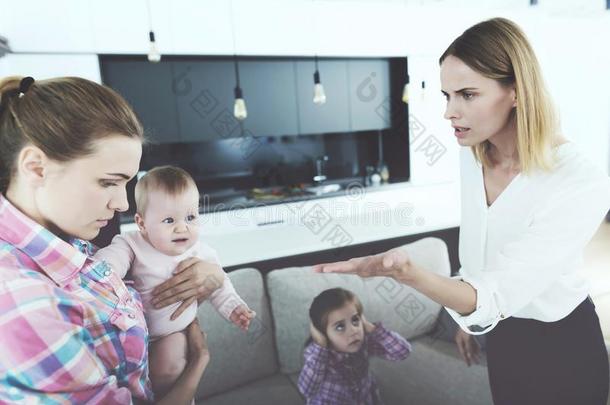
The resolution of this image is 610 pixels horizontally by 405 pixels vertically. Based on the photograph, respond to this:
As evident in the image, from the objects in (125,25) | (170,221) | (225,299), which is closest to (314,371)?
(225,299)

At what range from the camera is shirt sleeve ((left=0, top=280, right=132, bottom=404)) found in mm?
509

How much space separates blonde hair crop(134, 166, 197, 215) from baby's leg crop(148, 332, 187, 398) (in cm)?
26

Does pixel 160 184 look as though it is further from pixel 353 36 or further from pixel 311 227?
pixel 353 36

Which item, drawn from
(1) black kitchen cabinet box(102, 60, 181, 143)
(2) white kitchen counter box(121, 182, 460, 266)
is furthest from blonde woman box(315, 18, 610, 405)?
(1) black kitchen cabinet box(102, 60, 181, 143)

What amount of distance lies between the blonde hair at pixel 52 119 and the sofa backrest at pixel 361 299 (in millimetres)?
651

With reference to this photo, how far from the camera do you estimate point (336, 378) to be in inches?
42.0

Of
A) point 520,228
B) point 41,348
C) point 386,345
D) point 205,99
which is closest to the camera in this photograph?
point 41,348

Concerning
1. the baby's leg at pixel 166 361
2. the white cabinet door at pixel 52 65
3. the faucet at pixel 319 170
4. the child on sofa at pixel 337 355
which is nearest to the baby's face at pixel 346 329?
the child on sofa at pixel 337 355

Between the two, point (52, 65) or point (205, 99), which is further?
point (205, 99)

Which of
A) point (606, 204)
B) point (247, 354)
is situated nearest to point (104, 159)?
point (247, 354)

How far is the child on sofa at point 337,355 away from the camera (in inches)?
41.9

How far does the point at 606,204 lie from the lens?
2.64ft

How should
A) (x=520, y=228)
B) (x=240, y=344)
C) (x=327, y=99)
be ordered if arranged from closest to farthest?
(x=520, y=228)
(x=240, y=344)
(x=327, y=99)

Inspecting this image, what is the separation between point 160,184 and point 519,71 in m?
0.74
